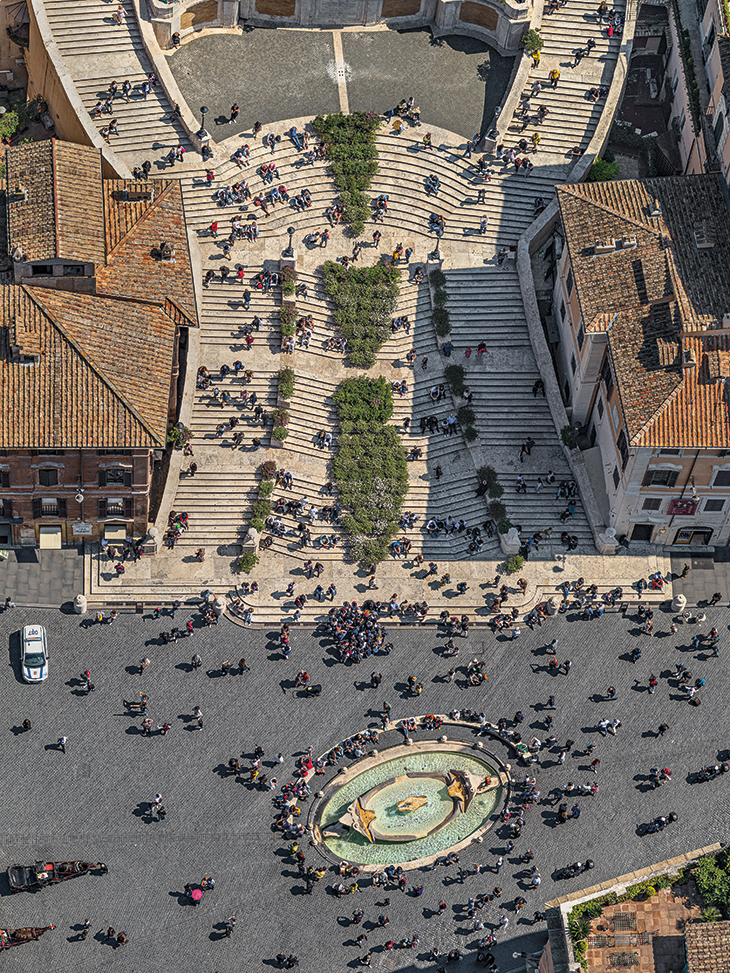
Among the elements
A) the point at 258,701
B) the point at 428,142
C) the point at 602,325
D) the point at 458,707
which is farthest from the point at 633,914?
the point at 428,142

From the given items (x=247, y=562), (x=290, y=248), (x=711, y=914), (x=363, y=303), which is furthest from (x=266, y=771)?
(x=290, y=248)

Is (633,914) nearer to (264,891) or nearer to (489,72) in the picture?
(264,891)

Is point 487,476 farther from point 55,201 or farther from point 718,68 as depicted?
point 718,68

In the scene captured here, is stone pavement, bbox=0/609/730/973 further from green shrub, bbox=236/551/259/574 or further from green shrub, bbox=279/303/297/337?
green shrub, bbox=279/303/297/337

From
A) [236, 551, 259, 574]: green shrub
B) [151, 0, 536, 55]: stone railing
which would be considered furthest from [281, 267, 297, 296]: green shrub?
[151, 0, 536, 55]: stone railing

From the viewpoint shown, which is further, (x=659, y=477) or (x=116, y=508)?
(x=116, y=508)

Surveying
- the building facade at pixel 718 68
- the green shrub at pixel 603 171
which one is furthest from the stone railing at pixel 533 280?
the building facade at pixel 718 68
